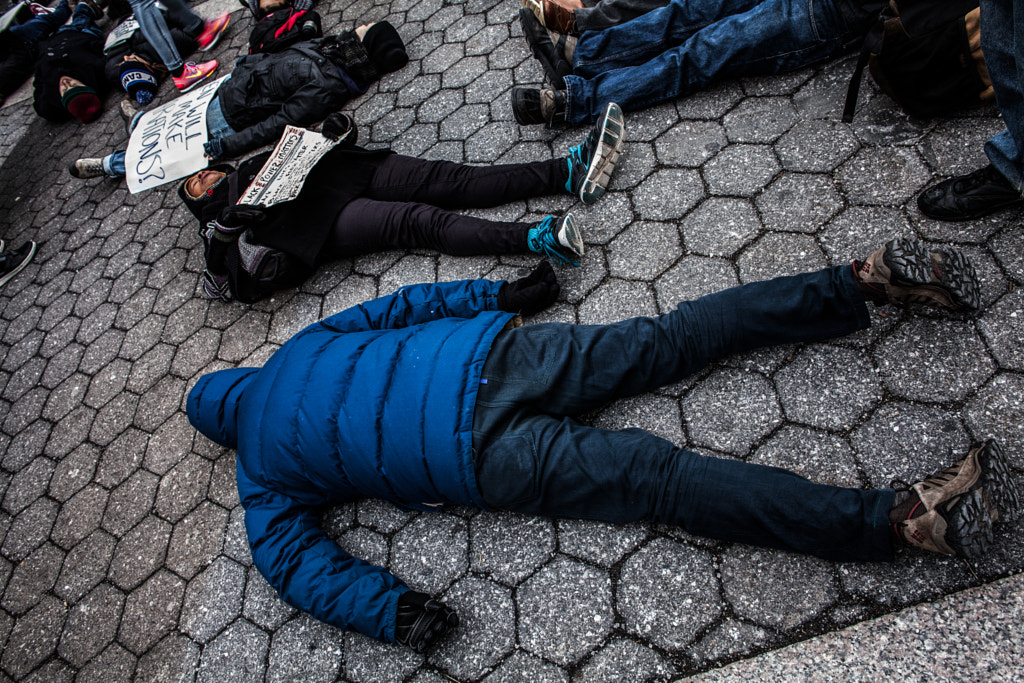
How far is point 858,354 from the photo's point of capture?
2139 mm

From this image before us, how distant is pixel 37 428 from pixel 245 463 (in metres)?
2.04

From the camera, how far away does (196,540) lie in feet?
8.66

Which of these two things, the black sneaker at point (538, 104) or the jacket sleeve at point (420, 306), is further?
the black sneaker at point (538, 104)

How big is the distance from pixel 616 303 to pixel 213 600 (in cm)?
211

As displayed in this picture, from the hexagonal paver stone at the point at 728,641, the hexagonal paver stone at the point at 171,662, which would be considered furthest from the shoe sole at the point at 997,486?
the hexagonal paver stone at the point at 171,662

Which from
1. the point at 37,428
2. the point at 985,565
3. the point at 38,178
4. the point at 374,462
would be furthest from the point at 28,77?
the point at 985,565

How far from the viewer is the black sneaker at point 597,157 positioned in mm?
2797

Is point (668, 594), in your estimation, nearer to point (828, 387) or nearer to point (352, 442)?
point (828, 387)

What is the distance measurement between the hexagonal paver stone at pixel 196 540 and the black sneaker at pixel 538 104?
2504 millimetres

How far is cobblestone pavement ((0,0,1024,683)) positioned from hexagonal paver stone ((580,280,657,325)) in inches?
0.4

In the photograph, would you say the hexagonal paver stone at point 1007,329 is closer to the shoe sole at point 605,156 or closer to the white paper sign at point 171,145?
the shoe sole at point 605,156

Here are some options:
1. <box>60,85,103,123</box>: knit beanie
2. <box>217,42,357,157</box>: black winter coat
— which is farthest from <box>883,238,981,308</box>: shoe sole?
<box>60,85,103,123</box>: knit beanie

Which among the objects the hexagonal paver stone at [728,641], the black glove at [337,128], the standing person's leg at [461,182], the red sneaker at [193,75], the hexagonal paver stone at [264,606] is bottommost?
the hexagonal paver stone at [728,641]

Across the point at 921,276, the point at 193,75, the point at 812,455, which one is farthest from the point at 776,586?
the point at 193,75
